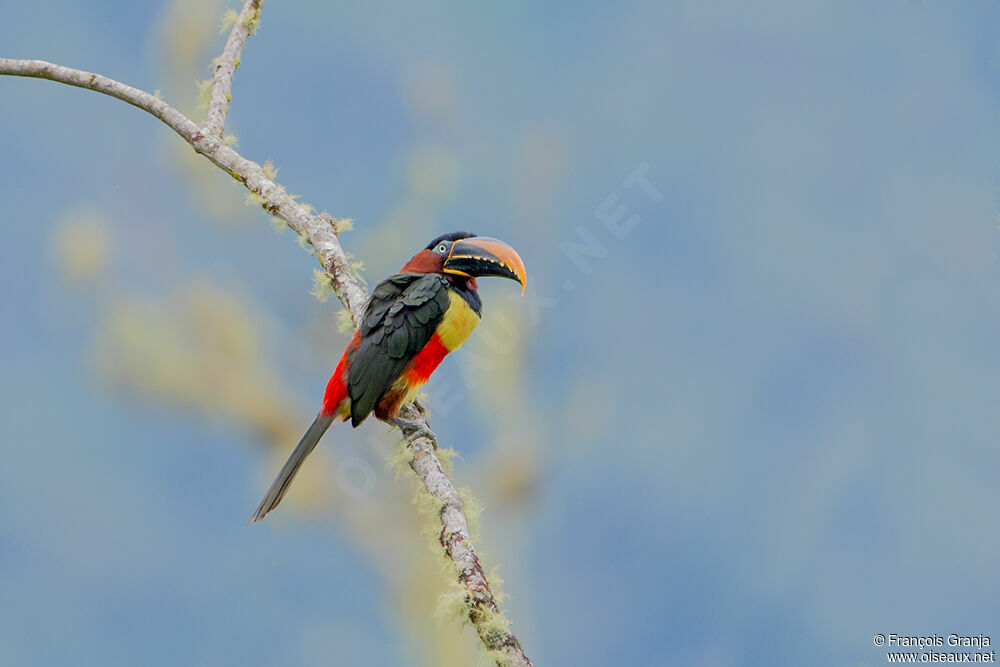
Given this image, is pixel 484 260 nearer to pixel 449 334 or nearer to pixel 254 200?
pixel 449 334

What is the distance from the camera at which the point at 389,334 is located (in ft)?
10.3

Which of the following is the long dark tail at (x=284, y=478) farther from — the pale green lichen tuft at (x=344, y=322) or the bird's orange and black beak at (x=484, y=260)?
the bird's orange and black beak at (x=484, y=260)

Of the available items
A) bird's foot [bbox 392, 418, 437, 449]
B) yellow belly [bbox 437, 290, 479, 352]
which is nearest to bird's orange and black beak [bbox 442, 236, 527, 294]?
yellow belly [bbox 437, 290, 479, 352]

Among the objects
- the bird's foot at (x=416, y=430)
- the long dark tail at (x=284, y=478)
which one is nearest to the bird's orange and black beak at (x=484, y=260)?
the bird's foot at (x=416, y=430)

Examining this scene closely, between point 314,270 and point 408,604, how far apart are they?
5.42ft

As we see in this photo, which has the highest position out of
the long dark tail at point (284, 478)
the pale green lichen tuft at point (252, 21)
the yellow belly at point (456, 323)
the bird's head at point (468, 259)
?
the pale green lichen tuft at point (252, 21)

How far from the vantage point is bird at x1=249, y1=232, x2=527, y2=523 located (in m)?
3.10

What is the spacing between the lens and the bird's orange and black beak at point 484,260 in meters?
3.30

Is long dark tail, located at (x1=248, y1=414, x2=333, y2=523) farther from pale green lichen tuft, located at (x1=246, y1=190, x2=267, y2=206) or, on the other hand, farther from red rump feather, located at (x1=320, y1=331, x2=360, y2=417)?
pale green lichen tuft, located at (x1=246, y1=190, x2=267, y2=206)

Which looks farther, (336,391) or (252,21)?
(252,21)

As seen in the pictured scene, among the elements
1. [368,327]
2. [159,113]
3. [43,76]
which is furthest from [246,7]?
[368,327]

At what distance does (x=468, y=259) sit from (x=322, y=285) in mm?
549

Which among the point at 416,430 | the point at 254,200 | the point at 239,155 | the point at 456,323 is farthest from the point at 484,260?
the point at 239,155

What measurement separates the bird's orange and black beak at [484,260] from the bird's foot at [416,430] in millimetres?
634
